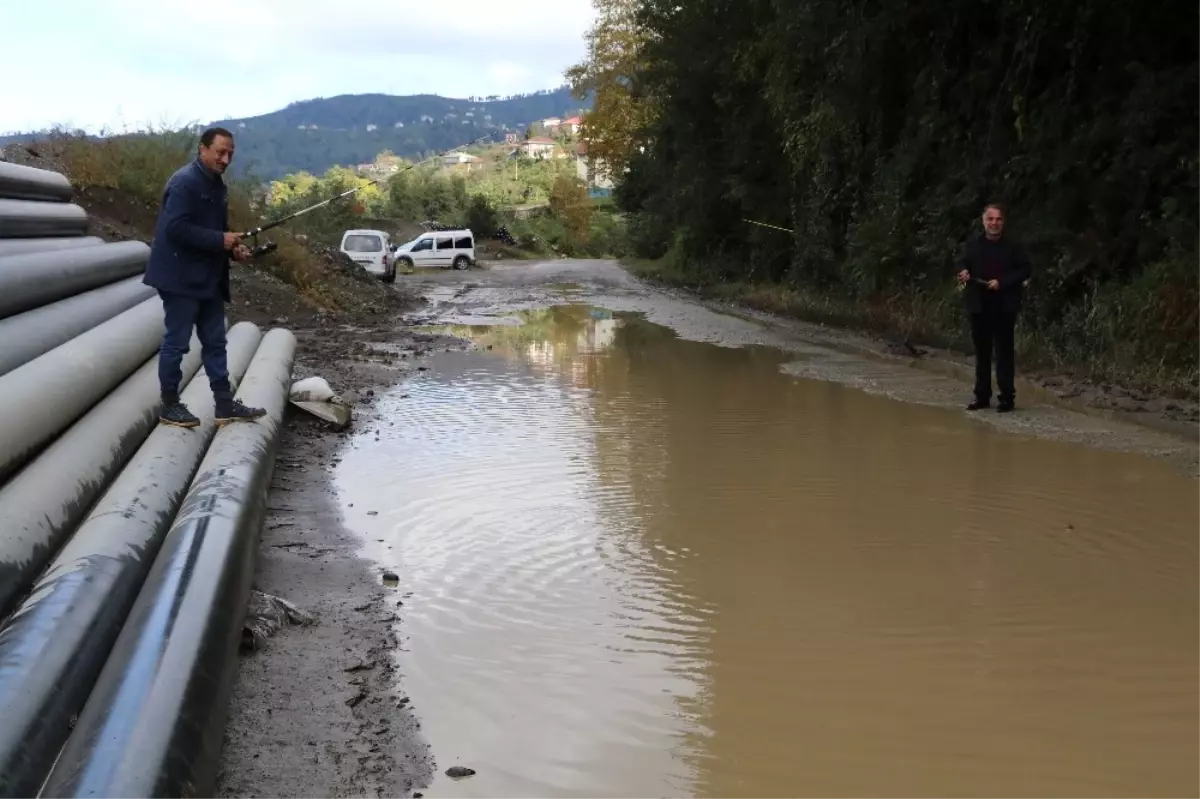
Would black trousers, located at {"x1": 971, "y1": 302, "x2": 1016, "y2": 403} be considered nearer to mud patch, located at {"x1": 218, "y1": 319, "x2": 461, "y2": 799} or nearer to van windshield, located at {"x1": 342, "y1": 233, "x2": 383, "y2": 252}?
mud patch, located at {"x1": 218, "y1": 319, "x2": 461, "y2": 799}

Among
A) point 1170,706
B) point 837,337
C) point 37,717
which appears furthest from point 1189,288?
point 37,717

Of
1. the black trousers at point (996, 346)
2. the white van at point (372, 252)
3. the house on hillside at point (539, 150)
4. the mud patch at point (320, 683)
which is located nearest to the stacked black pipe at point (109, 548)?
the mud patch at point (320, 683)

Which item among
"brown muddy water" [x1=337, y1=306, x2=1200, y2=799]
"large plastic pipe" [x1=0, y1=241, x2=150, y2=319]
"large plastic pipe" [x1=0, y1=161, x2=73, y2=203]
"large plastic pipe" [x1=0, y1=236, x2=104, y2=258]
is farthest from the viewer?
"large plastic pipe" [x1=0, y1=161, x2=73, y2=203]

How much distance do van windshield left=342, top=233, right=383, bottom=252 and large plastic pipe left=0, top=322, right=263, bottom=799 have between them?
25296mm

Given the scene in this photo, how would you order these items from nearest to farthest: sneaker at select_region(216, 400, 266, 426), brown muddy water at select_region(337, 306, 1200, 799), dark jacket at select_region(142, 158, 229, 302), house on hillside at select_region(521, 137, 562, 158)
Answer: brown muddy water at select_region(337, 306, 1200, 799), dark jacket at select_region(142, 158, 229, 302), sneaker at select_region(216, 400, 266, 426), house on hillside at select_region(521, 137, 562, 158)

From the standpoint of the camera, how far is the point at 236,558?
4.39 metres

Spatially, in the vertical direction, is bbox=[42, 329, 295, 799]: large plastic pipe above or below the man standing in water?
below

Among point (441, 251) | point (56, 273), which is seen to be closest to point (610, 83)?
point (441, 251)

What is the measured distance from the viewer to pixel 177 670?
3277 mm

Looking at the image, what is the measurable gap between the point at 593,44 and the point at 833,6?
31.2 m

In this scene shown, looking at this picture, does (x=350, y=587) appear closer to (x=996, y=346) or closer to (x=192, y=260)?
(x=192, y=260)

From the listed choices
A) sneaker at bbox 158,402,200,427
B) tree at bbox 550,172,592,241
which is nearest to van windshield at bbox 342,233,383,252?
sneaker at bbox 158,402,200,427

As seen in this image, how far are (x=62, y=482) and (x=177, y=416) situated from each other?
1.58 metres

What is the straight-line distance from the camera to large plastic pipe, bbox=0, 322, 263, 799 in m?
2.89
